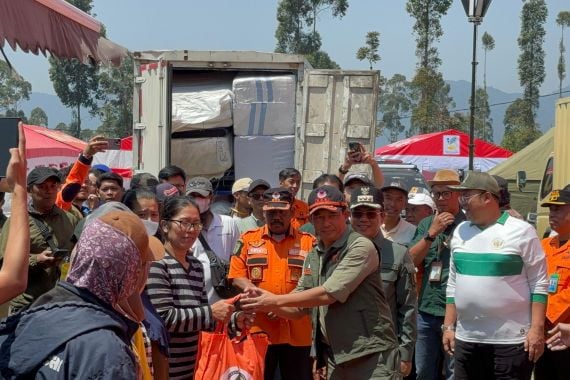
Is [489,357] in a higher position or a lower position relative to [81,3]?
lower

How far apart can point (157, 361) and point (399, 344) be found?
1.76 m

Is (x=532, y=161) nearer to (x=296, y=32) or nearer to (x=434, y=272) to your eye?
(x=434, y=272)

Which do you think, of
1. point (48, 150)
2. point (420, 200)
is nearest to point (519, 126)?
point (48, 150)

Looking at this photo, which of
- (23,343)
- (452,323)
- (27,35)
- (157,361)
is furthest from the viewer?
(452,323)

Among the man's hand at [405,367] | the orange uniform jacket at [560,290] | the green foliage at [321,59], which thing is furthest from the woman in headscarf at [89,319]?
the green foliage at [321,59]

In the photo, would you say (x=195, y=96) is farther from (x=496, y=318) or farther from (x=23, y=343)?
(x=23, y=343)

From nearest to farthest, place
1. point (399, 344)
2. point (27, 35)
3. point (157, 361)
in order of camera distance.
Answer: point (157, 361) → point (27, 35) → point (399, 344)

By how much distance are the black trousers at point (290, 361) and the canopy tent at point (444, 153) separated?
877 inches

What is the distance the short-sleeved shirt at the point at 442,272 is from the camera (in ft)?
19.8

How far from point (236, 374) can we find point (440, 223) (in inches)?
88.6

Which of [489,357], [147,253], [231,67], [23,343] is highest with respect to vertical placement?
[231,67]

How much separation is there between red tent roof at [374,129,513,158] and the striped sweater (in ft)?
77.0

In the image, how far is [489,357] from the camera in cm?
503

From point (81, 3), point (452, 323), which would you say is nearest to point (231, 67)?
point (452, 323)
